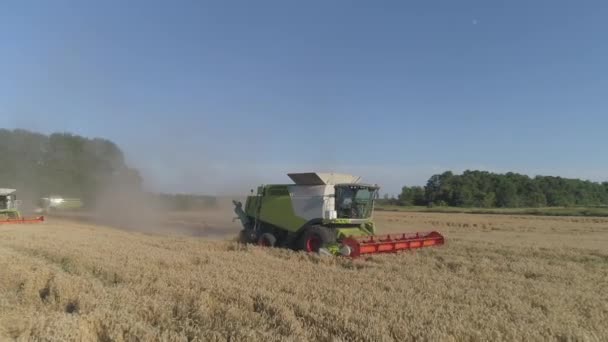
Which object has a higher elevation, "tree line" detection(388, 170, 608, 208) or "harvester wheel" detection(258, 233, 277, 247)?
"tree line" detection(388, 170, 608, 208)

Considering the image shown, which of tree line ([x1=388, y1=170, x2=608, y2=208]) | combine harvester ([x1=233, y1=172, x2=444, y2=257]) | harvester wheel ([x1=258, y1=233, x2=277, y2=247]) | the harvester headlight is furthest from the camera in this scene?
tree line ([x1=388, y1=170, x2=608, y2=208])

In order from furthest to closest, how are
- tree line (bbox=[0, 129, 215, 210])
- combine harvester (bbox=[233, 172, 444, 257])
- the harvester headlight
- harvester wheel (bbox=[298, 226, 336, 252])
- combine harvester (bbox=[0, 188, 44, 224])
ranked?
1. tree line (bbox=[0, 129, 215, 210])
2. combine harvester (bbox=[0, 188, 44, 224])
3. combine harvester (bbox=[233, 172, 444, 257])
4. harvester wheel (bbox=[298, 226, 336, 252])
5. the harvester headlight

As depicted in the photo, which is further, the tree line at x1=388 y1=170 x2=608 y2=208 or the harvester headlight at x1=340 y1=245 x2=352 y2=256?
the tree line at x1=388 y1=170 x2=608 y2=208

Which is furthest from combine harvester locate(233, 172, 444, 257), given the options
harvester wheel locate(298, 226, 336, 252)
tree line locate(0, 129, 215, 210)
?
tree line locate(0, 129, 215, 210)

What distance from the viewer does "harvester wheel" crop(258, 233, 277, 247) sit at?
1396cm

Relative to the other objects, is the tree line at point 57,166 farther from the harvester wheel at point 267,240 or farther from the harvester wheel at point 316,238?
the harvester wheel at point 316,238

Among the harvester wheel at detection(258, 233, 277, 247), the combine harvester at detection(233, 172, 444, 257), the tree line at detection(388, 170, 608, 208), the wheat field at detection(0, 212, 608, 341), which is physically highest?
the tree line at detection(388, 170, 608, 208)

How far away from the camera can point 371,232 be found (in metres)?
14.1

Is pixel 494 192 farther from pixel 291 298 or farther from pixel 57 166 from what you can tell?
pixel 291 298

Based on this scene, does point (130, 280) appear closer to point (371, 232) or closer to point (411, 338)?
point (411, 338)

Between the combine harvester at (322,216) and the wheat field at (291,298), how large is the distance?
1.94 meters

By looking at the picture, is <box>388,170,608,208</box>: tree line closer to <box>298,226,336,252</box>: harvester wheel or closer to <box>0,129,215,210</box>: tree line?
<box>0,129,215,210</box>: tree line

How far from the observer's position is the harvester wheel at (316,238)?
492 inches

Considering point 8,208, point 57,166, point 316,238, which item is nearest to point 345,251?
point 316,238
